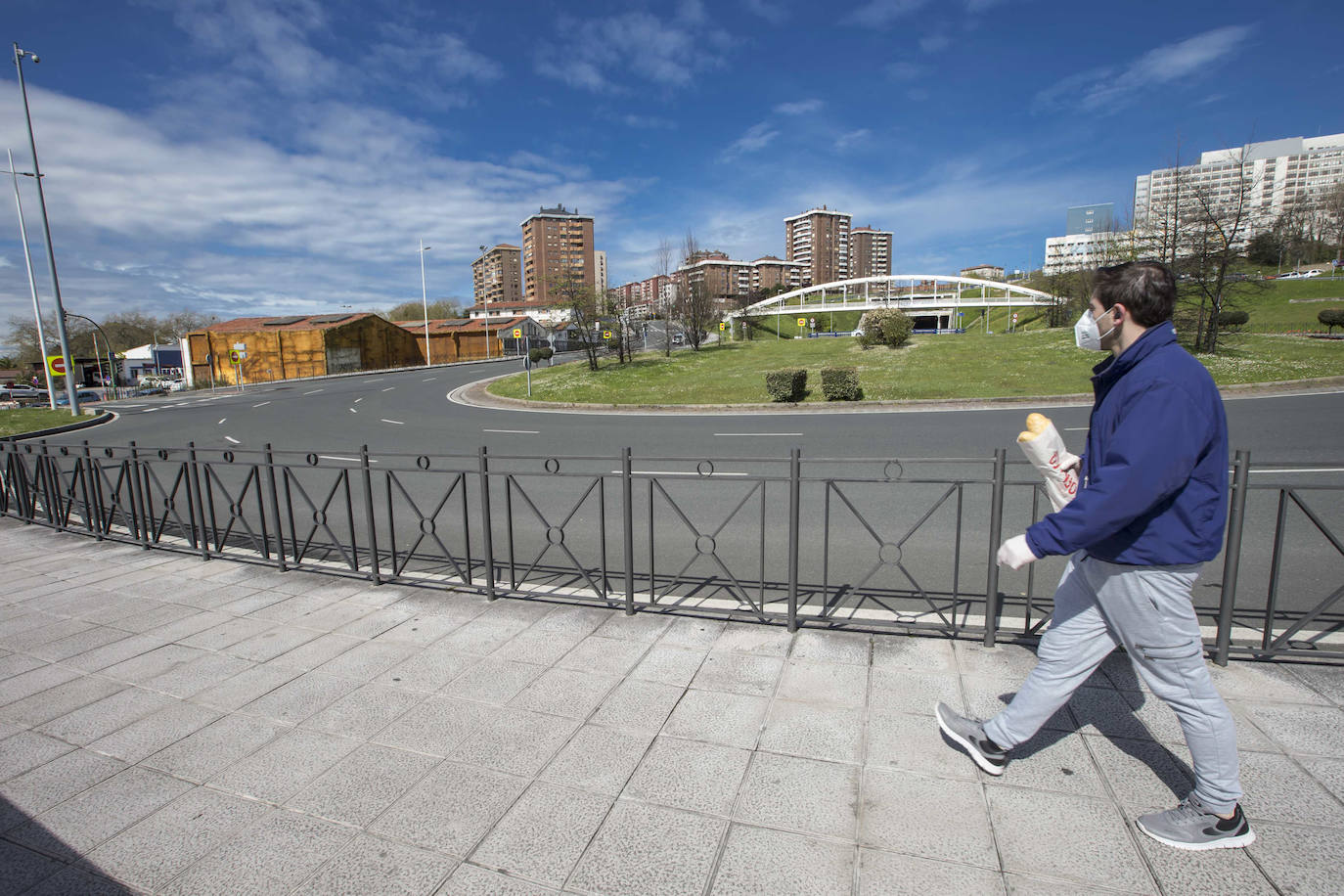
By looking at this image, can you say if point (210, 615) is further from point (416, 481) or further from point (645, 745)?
point (416, 481)

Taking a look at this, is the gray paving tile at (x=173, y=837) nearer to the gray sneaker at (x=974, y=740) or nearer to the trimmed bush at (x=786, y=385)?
the gray sneaker at (x=974, y=740)

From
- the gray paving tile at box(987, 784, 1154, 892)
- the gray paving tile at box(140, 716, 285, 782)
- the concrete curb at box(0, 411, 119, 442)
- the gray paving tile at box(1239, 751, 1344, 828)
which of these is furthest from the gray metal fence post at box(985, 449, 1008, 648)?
the concrete curb at box(0, 411, 119, 442)

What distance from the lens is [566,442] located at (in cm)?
1348

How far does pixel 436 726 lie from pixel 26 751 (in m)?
1.90

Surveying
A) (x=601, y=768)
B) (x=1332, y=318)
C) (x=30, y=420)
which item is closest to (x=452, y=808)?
(x=601, y=768)

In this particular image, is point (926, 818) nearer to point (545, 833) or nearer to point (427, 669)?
point (545, 833)

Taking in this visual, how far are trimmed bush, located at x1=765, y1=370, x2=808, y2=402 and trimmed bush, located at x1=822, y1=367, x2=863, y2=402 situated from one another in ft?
2.31

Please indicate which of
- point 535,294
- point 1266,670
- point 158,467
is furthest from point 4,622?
point 535,294

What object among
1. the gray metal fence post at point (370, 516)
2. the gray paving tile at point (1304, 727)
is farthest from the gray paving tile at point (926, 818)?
the gray metal fence post at point (370, 516)

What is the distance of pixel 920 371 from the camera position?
23.4 metres

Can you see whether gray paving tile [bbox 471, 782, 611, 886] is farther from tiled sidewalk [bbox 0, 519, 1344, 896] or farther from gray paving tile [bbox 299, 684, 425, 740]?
gray paving tile [bbox 299, 684, 425, 740]

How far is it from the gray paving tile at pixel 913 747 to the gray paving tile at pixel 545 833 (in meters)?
1.22

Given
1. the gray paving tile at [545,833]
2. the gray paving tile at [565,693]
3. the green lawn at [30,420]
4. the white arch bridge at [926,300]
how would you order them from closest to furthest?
1. the gray paving tile at [545,833]
2. the gray paving tile at [565,693]
3. the green lawn at [30,420]
4. the white arch bridge at [926,300]

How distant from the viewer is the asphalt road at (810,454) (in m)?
5.41
